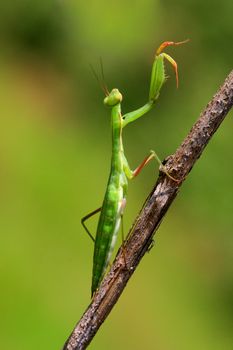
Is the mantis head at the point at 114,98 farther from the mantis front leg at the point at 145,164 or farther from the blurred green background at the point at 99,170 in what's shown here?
the blurred green background at the point at 99,170

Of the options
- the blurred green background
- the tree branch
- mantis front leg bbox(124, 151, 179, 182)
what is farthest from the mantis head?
the blurred green background

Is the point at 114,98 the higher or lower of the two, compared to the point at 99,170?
higher

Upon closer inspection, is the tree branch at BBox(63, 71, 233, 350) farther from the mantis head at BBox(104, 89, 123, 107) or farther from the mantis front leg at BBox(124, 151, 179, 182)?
the mantis head at BBox(104, 89, 123, 107)

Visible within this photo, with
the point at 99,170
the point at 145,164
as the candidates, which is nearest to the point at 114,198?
the point at 145,164

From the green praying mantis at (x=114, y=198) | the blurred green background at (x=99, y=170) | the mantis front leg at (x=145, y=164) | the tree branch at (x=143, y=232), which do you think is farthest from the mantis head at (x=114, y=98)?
the blurred green background at (x=99, y=170)

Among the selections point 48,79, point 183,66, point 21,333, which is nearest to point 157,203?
point 21,333

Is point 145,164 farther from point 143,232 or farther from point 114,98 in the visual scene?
point 143,232
